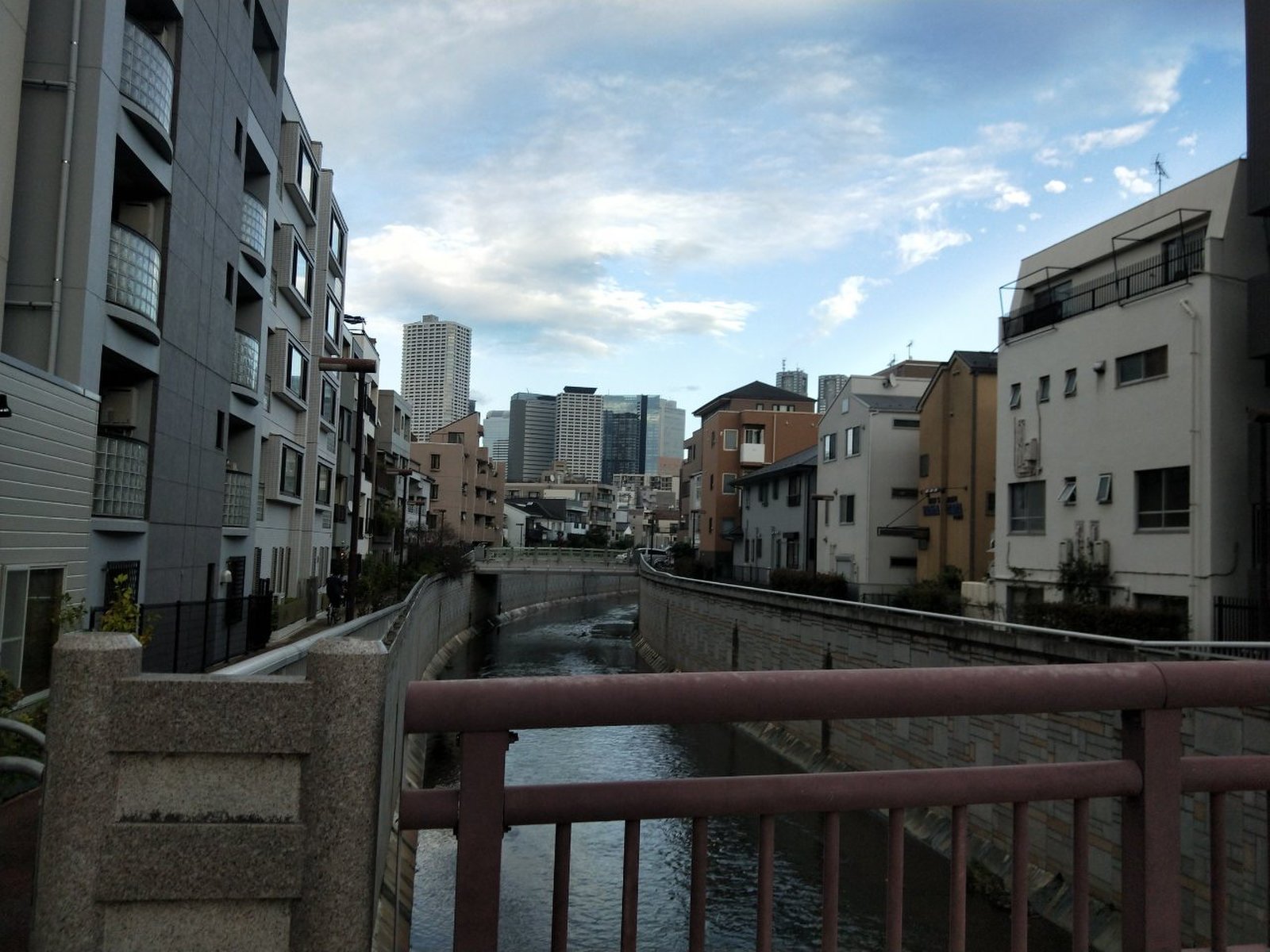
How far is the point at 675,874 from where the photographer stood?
19.3 ft

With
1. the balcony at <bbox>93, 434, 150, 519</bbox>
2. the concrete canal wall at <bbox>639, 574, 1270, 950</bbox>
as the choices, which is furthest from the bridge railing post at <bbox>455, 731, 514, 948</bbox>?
the balcony at <bbox>93, 434, 150, 519</bbox>

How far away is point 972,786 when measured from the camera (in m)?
2.39

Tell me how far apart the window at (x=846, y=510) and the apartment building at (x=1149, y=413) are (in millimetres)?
12556

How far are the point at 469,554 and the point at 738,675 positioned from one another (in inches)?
2147

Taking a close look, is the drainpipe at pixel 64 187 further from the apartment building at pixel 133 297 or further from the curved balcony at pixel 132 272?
the curved balcony at pixel 132 272

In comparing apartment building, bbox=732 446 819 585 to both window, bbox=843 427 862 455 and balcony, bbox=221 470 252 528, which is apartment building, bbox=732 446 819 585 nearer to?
window, bbox=843 427 862 455

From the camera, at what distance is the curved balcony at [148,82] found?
1422cm

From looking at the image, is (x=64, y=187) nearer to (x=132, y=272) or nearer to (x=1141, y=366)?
(x=132, y=272)

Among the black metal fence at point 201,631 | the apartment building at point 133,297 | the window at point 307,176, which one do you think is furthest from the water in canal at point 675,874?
the window at point 307,176

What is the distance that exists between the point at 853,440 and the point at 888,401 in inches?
101

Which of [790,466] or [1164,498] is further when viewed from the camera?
[790,466]

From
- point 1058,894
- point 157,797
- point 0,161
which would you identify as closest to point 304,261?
point 0,161

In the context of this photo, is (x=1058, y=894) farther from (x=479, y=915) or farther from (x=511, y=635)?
(x=511, y=635)

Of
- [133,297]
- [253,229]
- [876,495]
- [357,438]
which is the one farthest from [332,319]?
[876,495]
